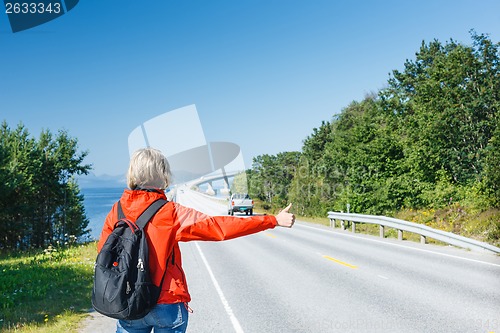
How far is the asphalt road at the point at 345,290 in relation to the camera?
→ 21.1ft

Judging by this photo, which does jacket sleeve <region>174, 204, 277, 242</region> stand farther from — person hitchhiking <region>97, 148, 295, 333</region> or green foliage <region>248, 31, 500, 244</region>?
green foliage <region>248, 31, 500, 244</region>

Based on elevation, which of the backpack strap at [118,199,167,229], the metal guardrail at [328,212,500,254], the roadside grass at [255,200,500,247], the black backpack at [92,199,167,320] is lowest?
the roadside grass at [255,200,500,247]

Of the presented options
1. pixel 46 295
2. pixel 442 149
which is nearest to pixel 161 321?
pixel 46 295

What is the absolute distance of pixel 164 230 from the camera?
9.52ft

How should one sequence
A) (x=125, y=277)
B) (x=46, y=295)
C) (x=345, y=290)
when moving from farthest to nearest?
(x=46, y=295)
(x=345, y=290)
(x=125, y=277)

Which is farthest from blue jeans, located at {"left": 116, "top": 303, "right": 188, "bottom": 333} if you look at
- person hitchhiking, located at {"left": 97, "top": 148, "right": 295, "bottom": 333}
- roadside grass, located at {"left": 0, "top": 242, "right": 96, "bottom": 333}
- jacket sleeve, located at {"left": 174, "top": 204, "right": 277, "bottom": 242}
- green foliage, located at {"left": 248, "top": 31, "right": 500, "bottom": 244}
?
green foliage, located at {"left": 248, "top": 31, "right": 500, "bottom": 244}

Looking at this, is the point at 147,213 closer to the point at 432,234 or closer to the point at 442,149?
the point at 432,234

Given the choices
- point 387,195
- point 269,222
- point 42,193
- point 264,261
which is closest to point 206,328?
point 269,222

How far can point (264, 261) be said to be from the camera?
508 inches

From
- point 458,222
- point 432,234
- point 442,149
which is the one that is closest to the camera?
point 432,234

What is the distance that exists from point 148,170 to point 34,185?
119 feet

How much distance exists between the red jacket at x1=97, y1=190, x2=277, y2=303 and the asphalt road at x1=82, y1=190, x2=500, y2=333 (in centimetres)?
368

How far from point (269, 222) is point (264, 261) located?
9.97m

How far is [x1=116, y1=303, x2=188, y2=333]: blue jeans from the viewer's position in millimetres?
2955
